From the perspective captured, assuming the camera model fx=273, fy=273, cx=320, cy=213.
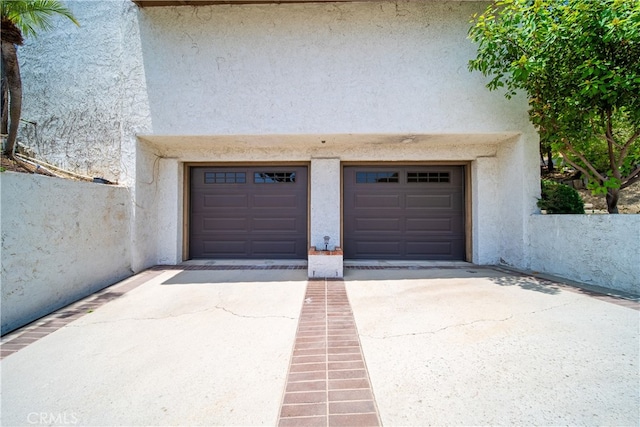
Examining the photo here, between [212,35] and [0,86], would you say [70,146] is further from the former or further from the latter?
[212,35]

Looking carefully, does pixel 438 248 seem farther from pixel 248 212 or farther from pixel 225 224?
pixel 225 224

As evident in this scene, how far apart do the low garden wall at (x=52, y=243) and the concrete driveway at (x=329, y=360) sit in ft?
1.10

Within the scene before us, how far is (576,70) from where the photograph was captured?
4102 millimetres

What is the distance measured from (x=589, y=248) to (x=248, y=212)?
6.70m

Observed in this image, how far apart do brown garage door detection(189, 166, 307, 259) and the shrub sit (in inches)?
201

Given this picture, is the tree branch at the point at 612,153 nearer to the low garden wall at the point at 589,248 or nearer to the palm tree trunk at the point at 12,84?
the low garden wall at the point at 589,248

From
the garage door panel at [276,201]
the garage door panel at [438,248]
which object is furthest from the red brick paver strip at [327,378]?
the garage door panel at [438,248]

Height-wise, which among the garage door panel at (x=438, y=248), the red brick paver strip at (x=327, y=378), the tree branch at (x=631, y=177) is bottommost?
the red brick paver strip at (x=327, y=378)

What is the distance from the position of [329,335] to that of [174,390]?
1493 millimetres

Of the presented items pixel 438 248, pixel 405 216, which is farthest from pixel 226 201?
pixel 438 248

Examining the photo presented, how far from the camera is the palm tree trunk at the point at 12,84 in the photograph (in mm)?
4215

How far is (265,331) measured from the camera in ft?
10.1

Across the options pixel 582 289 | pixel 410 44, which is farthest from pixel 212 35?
pixel 582 289

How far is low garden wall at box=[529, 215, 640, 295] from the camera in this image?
160 inches
